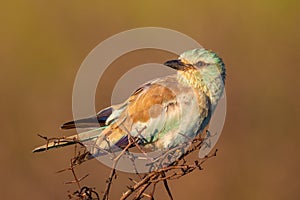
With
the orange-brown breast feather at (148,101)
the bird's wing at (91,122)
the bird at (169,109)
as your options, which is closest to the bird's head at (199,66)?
the bird at (169,109)

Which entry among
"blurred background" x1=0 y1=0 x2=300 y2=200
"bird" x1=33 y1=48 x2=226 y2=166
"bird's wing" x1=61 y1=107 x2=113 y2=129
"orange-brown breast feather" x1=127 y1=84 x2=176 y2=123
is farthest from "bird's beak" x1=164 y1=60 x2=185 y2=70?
"blurred background" x1=0 y1=0 x2=300 y2=200

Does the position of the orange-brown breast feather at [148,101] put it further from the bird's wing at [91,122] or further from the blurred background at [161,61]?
the blurred background at [161,61]

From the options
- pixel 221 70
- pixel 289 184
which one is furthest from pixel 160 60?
pixel 221 70

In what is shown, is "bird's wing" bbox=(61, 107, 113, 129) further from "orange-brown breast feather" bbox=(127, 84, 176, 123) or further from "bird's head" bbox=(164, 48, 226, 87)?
"bird's head" bbox=(164, 48, 226, 87)

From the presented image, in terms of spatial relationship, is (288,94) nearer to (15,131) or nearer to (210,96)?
(15,131)

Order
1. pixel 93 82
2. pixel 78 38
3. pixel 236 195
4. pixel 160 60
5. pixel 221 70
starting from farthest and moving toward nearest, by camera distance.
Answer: pixel 78 38, pixel 160 60, pixel 236 195, pixel 93 82, pixel 221 70

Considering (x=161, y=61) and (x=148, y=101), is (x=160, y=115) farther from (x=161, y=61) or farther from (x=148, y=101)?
(x=161, y=61)
